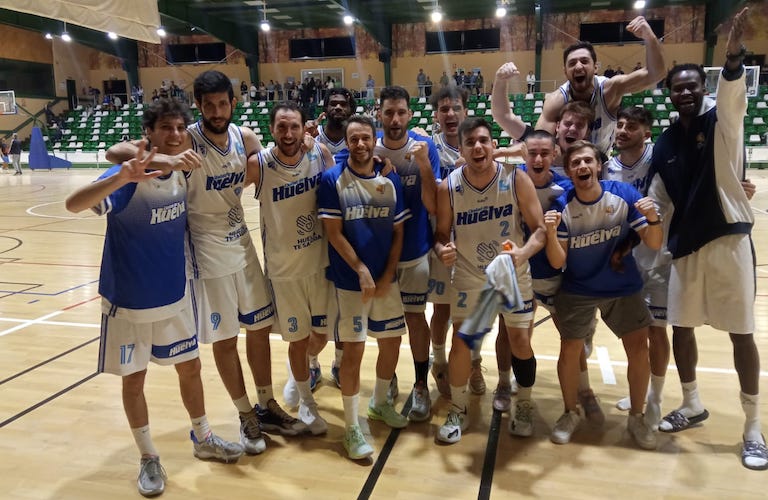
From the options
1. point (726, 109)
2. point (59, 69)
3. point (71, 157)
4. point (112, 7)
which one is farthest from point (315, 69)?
point (726, 109)

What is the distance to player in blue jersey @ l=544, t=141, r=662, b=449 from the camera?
3238mm

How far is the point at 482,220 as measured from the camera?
337 centimetres

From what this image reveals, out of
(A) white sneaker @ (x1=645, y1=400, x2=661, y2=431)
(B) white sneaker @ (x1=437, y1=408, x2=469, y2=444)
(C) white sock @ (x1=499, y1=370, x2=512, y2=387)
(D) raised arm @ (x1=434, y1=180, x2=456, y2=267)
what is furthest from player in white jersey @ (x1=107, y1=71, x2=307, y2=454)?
(A) white sneaker @ (x1=645, y1=400, x2=661, y2=431)

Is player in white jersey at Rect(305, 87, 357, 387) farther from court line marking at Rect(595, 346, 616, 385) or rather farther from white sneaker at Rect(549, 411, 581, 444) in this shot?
court line marking at Rect(595, 346, 616, 385)

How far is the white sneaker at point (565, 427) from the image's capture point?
3.42m

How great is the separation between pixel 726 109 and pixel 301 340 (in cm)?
272

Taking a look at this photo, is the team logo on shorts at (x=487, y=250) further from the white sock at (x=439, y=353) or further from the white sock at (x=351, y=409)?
the white sock at (x=351, y=409)

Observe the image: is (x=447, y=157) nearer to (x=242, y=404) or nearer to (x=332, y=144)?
(x=332, y=144)

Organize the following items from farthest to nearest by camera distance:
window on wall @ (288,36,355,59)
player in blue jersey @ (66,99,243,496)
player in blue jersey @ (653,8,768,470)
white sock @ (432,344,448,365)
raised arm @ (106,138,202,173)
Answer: window on wall @ (288,36,355,59) < white sock @ (432,344,448,365) < player in blue jersey @ (653,8,768,470) < player in blue jersey @ (66,99,243,496) < raised arm @ (106,138,202,173)

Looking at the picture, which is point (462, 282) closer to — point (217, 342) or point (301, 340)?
point (301, 340)

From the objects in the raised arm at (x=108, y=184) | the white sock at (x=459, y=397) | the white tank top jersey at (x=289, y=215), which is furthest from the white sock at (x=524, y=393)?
the raised arm at (x=108, y=184)

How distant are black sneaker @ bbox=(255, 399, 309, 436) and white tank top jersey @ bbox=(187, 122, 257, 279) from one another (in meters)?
0.96

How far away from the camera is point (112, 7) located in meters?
4.12

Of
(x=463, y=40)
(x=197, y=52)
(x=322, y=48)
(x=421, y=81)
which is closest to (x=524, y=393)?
(x=421, y=81)
